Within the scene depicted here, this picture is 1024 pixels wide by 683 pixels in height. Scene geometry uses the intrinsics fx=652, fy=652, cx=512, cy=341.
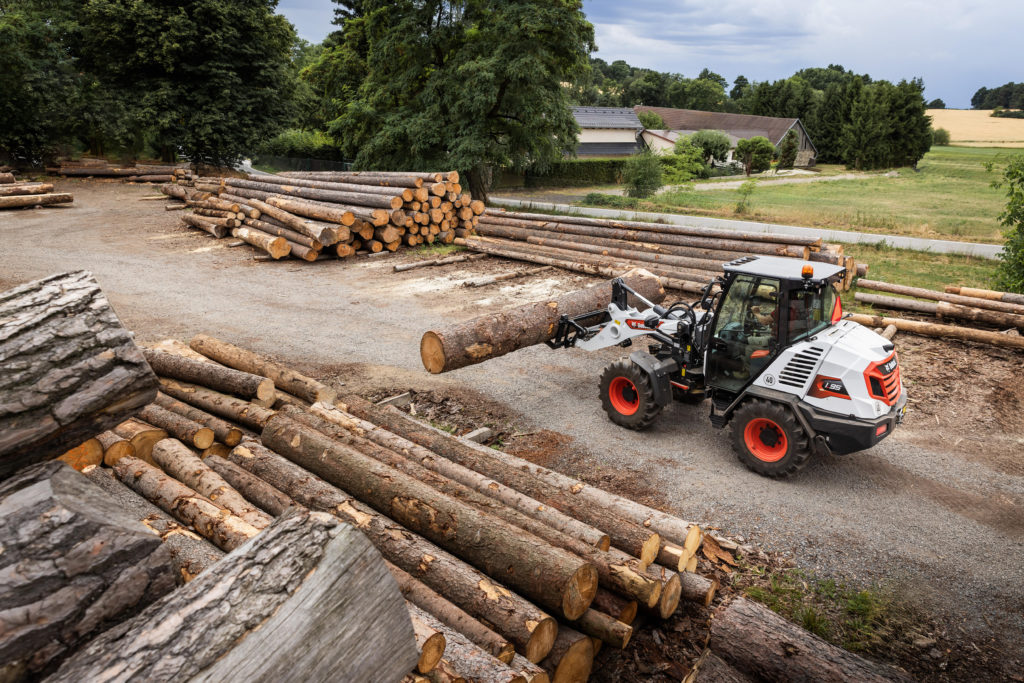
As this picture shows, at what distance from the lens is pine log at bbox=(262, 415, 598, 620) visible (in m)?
4.26

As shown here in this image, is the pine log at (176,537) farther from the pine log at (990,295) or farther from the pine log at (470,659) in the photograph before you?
the pine log at (990,295)

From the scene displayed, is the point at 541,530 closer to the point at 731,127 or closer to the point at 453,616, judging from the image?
the point at 453,616

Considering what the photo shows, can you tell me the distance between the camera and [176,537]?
4.27 meters

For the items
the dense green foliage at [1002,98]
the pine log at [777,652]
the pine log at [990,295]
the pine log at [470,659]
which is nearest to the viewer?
the pine log at [470,659]

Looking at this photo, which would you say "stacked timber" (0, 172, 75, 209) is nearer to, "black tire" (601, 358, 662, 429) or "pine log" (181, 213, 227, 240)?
"pine log" (181, 213, 227, 240)

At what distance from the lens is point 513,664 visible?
3.87 m

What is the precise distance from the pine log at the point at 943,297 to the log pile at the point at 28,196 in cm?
2675

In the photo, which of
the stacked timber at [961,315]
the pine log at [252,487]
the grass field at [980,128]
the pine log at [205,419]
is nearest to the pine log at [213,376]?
the pine log at [205,419]

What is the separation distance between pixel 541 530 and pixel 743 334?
3.86 meters

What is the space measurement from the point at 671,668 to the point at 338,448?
10.4 ft

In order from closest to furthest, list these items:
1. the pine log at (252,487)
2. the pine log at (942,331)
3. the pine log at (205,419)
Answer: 1. the pine log at (252,487)
2. the pine log at (205,419)
3. the pine log at (942,331)

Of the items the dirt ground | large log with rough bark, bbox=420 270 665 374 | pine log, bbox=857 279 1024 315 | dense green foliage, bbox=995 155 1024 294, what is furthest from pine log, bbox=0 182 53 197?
dense green foliage, bbox=995 155 1024 294

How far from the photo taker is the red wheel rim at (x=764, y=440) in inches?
286

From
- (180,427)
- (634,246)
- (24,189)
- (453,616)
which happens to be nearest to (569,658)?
(453,616)
